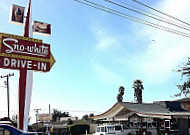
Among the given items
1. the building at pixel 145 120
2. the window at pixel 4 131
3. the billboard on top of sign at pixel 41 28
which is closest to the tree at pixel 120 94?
the building at pixel 145 120

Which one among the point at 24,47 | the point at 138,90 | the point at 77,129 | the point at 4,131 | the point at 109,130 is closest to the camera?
the point at 4,131

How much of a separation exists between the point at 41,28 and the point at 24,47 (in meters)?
2.46

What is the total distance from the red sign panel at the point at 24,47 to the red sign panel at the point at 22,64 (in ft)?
1.58

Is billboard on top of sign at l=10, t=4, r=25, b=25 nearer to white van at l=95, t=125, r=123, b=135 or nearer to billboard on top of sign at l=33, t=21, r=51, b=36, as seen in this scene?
billboard on top of sign at l=33, t=21, r=51, b=36

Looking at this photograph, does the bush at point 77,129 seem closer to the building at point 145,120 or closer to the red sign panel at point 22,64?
the building at point 145,120

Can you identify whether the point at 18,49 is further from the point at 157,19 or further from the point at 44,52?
the point at 157,19

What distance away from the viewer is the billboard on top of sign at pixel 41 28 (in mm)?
17817

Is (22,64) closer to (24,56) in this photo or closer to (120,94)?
(24,56)

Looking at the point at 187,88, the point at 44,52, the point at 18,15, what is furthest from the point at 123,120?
the point at 18,15

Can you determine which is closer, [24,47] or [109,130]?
[24,47]

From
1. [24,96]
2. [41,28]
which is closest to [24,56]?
[24,96]

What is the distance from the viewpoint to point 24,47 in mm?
→ 16484

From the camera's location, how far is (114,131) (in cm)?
2686

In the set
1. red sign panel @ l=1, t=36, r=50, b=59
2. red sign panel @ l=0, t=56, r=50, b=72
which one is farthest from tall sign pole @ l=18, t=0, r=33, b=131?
red sign panel @ l=1, t=36, r=50, b=59
